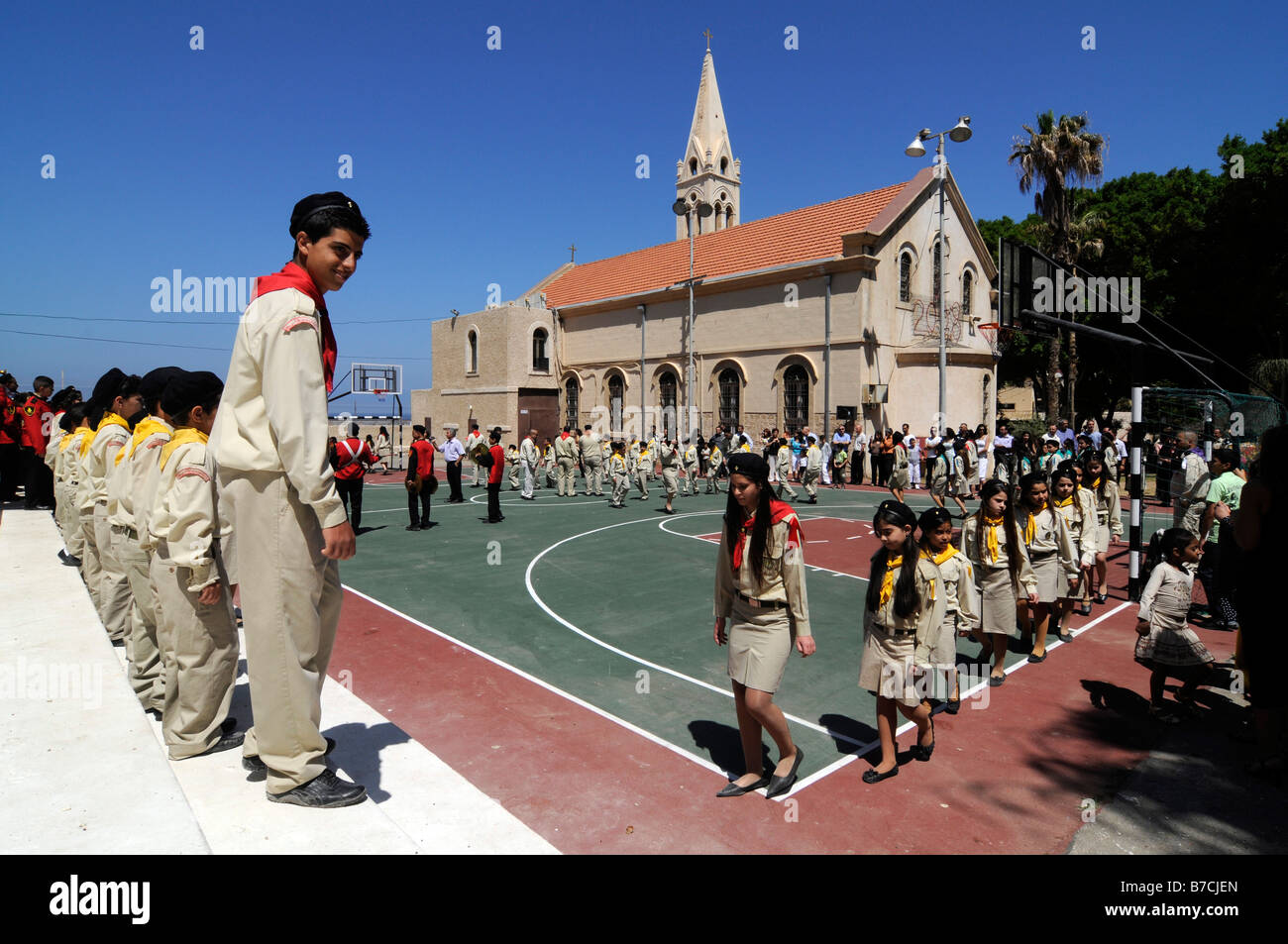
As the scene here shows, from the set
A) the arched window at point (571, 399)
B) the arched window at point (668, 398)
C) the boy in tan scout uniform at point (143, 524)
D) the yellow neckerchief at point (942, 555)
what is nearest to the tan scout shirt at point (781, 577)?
the yellow neckerchief at point (942, 555)

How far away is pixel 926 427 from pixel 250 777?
2832 cm

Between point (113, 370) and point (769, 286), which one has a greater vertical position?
point (769, 286)

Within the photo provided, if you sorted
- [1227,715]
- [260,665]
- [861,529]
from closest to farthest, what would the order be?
[260,665] → [1227,715] → [861,529]

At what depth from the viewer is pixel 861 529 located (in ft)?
49.2

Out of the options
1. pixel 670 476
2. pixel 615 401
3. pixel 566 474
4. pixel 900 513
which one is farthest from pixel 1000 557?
pixel 615 401

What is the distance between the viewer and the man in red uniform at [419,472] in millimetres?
14539

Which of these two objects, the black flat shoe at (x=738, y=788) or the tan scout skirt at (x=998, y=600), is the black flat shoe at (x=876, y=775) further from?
the tan scout skirt at (x=998, y=600)

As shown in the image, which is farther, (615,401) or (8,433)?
(615,401)

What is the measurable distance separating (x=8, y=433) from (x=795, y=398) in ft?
79.2

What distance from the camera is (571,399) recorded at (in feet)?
132

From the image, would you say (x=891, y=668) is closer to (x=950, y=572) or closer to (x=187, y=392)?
(x=950, y=572)

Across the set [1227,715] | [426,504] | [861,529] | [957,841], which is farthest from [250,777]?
[861,529]
